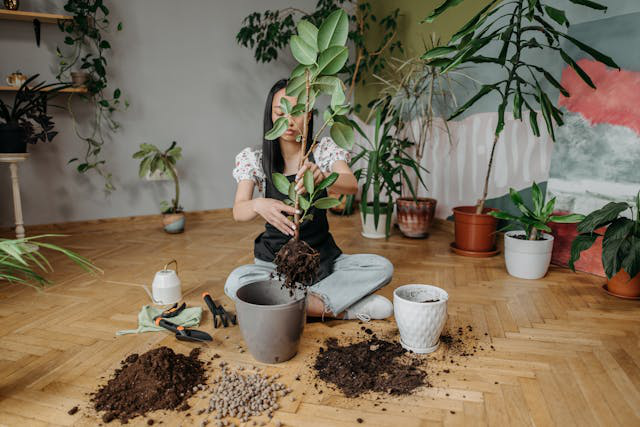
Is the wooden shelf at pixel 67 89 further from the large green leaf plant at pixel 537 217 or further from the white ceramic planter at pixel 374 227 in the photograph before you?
Result: the large green leaf plant at pixel 537 217

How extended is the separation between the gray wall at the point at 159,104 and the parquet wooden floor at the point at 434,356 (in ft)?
2.89

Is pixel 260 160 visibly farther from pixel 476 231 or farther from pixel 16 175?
pixel 16 175

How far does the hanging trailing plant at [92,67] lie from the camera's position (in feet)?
10.5

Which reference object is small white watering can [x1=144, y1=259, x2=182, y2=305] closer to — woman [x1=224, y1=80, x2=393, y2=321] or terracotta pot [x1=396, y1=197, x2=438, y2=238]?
woman [x1=224, y1=80, x2=393, y2=321]

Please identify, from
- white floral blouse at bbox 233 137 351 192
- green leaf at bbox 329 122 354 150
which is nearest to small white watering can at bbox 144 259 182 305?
white floral blouse at bbox 233 137 351 192

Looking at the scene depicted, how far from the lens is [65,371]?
1.50m

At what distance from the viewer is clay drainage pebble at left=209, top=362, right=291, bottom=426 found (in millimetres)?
1276

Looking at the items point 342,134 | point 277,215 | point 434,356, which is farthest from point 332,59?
point 434,356

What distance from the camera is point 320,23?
3.95 metres

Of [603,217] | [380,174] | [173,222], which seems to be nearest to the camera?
[603,217]

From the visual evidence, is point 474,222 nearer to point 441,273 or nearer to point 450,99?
point 441,273

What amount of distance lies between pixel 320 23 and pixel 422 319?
319cm

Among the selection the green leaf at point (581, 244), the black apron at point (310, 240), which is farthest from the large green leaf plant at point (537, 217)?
the black apron at point (310, 240)

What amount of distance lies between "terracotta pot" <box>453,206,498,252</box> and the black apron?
127 centimetres
